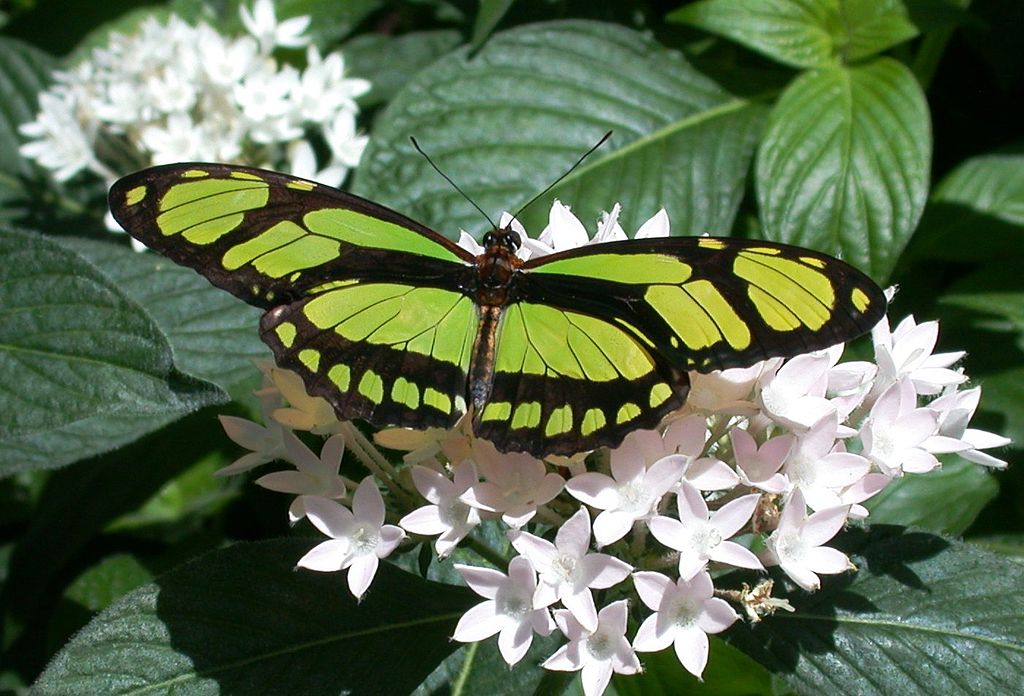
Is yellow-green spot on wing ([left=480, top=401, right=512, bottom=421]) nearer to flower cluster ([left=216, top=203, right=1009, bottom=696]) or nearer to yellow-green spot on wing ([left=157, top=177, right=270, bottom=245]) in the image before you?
flower cluster ([left=216, top=203, right=1009, bottom=696])

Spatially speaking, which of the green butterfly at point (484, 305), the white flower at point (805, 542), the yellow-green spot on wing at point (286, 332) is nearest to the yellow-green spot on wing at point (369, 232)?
the green butterfly at point (484, 305)

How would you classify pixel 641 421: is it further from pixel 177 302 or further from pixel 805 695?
pixel 177 302

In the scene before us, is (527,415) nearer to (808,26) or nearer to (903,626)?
(903,626)

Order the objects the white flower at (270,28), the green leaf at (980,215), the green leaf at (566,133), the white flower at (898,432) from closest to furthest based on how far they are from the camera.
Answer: the white flower at (898,432) < the green leaf at (566,133) < the green leaf at (980,215) < the white flower at (270,28)

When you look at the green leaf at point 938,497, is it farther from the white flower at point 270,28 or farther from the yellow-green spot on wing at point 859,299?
the white flower at point 270,28

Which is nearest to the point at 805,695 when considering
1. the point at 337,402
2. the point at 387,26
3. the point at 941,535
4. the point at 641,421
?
the point at 941,535
